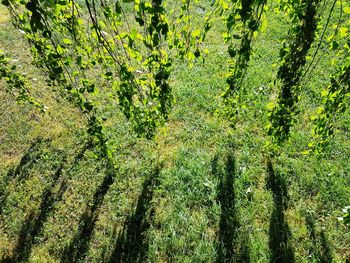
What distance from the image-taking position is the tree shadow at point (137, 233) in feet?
11.0

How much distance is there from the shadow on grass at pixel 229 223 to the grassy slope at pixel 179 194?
0.01 m

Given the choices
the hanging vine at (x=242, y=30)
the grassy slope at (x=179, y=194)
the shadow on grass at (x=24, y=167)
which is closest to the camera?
the hanging vine at (x=242, y=30)

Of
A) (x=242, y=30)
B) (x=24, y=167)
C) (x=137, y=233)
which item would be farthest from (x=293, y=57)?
(x=24, y=167)

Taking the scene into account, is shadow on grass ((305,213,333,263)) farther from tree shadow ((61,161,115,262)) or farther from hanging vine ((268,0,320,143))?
tree shadow ((61,161,115,262))

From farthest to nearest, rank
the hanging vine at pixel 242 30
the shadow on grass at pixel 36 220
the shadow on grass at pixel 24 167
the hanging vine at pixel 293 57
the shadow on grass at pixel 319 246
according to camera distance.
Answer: the shadow on grass at pixel 24 167, the shadow on grass at pixel 36 220, the shadow on grass at pixel 319 246, the hanging vine at pixel 293 57, the hanging vine at pixel 242 30

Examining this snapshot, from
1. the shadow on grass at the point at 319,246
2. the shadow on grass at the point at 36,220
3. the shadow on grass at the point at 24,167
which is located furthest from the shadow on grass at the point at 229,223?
the shadow on grass at the point at 24,167

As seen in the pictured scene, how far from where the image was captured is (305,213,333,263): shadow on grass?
3.13m

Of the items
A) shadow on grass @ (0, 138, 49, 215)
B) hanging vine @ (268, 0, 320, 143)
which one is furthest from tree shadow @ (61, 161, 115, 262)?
hanging vine @ (268, 0, 320, 143)

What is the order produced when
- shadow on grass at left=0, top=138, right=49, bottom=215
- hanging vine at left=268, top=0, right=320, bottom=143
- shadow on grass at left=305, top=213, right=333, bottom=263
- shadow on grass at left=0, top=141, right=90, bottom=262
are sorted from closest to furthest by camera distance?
hanging vine at left=268, top=0, right=320, bottom=143, shadow on grass at left=305, top=213, right=333, bottom=263, shadow on grass at left=0, top=141, right=90, bottom=262, shadow on grass at left=0, top=138, right=49, bottom=215

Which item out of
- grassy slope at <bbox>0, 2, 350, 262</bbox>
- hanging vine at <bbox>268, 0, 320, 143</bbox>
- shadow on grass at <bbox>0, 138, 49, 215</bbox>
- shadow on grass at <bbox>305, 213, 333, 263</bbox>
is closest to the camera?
hanging vine at <bbox>268, 0, 320, 143</bbox>

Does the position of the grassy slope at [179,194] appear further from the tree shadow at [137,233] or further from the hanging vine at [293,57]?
the hanging vine at [293,57]

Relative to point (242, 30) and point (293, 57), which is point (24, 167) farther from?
point (293, 57)

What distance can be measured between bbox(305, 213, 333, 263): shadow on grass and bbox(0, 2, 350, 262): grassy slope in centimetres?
1

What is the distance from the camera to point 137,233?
3.53 metres
